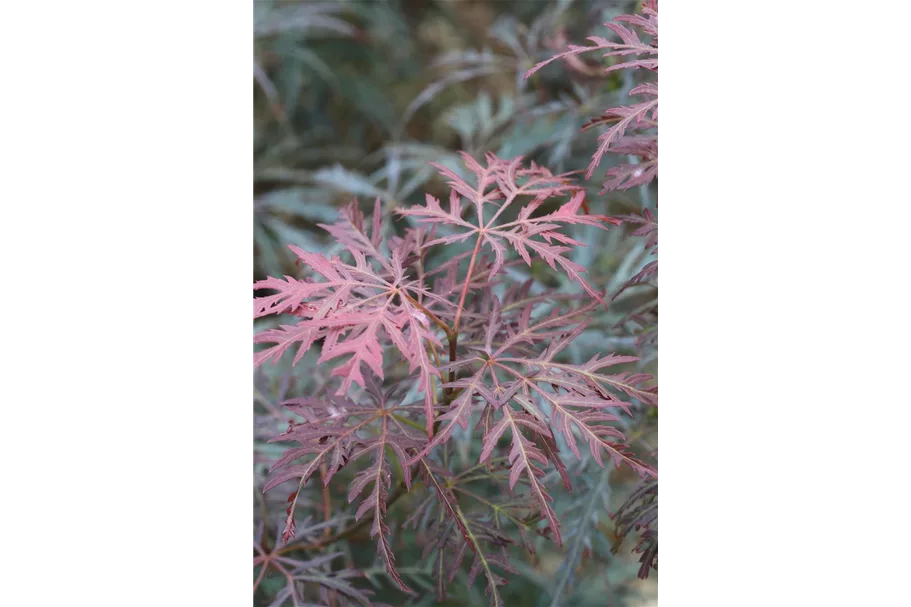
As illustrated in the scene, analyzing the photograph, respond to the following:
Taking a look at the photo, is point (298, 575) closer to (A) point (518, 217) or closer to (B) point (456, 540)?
(B) point (456, 540)

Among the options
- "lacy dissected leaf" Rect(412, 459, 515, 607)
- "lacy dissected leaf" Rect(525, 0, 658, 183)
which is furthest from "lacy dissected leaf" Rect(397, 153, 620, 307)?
"lacy dissected leaf" Rect(412, 459, 515, 607)

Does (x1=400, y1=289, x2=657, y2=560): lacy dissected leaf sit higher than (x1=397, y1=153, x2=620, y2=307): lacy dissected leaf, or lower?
lower

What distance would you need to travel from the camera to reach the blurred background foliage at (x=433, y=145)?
54cm

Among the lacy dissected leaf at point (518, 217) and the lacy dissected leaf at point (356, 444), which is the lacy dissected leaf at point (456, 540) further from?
the lacy dissected leaf at point (518, 217)

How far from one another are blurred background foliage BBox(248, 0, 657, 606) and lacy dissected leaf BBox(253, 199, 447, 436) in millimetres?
72

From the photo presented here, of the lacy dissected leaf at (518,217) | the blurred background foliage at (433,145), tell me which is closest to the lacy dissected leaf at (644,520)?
the blurred background foliage at (433,145)

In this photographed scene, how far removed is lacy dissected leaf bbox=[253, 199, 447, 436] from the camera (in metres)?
0.33

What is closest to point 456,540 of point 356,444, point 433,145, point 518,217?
point 356,444

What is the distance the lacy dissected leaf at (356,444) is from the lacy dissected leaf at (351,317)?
41 mm

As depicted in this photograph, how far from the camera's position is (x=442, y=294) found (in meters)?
0.45

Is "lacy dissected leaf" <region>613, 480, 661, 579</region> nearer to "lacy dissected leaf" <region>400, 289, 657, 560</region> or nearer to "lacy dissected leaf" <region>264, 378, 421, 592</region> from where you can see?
"lacy dissected leaf" <region>400, 289, 657, 560</region>
